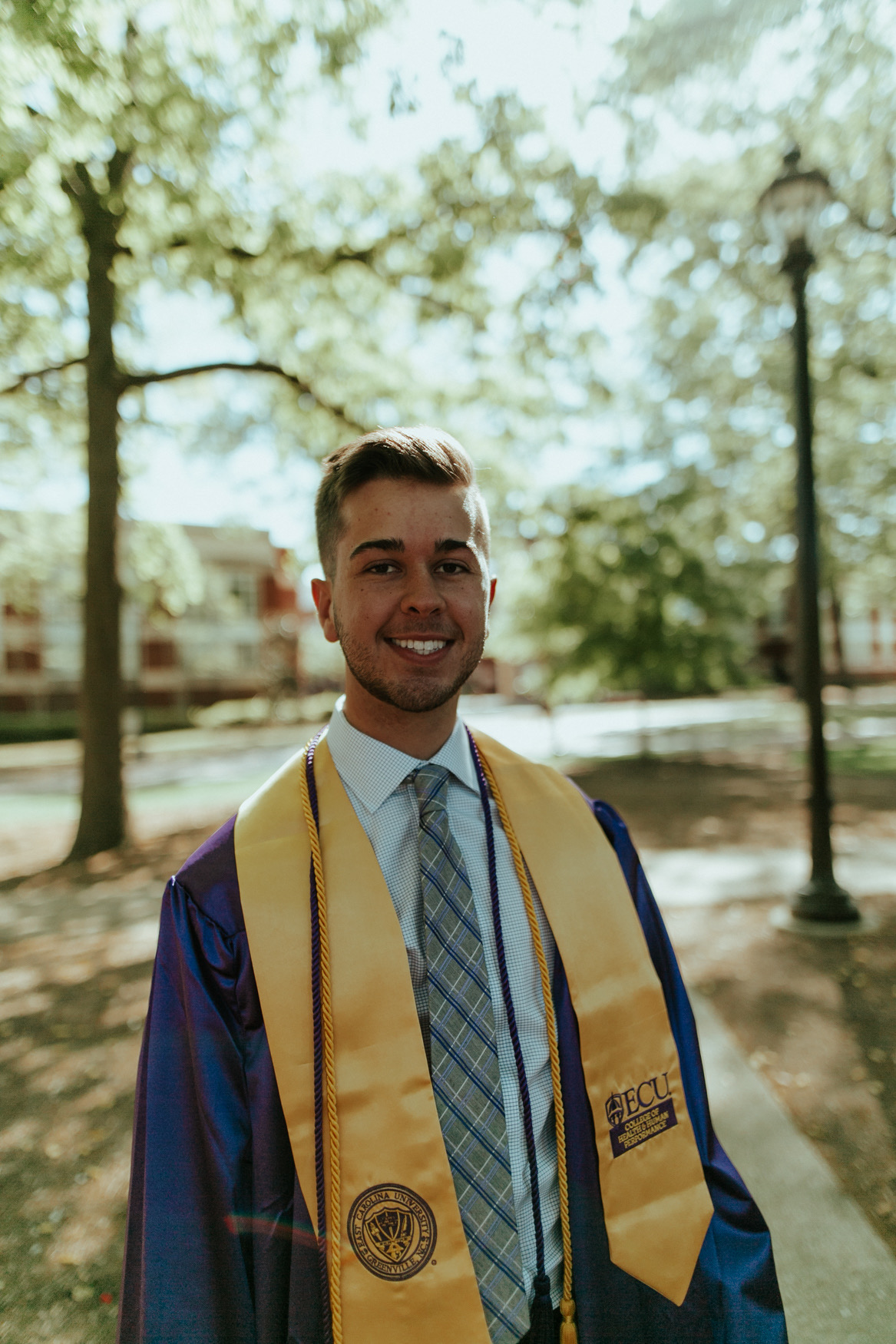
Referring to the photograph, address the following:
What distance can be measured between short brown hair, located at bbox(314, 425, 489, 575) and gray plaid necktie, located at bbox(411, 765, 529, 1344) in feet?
2.27

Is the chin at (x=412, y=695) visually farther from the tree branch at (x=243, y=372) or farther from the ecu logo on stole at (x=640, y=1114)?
the tree branch at (x=243, y=372)

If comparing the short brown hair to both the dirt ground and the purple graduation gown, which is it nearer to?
the purple graduation gown

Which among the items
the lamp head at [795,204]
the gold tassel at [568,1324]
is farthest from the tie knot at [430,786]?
the lamp head at [795,204]

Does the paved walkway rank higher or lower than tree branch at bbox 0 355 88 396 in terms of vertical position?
lower

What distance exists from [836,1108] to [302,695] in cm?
3555

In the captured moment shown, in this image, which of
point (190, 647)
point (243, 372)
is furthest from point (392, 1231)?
point (190, 647)

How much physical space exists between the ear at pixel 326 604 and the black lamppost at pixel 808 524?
492 centimetres

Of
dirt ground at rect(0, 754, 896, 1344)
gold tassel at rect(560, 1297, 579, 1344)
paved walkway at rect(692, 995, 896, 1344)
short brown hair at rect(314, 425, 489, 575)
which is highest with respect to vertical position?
short brown hair at rect(314, 425, 489, 575)

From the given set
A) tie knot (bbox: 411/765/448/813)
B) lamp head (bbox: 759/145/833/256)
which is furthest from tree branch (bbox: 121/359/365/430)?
tie knot (bbox: 411/765/448/813)

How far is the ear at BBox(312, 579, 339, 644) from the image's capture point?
165cm

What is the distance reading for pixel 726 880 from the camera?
7074mm

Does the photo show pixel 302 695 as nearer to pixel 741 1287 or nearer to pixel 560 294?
pixel 560 294

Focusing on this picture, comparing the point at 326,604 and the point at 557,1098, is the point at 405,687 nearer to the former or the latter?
the point at 326,604

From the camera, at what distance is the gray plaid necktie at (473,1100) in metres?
1.35
